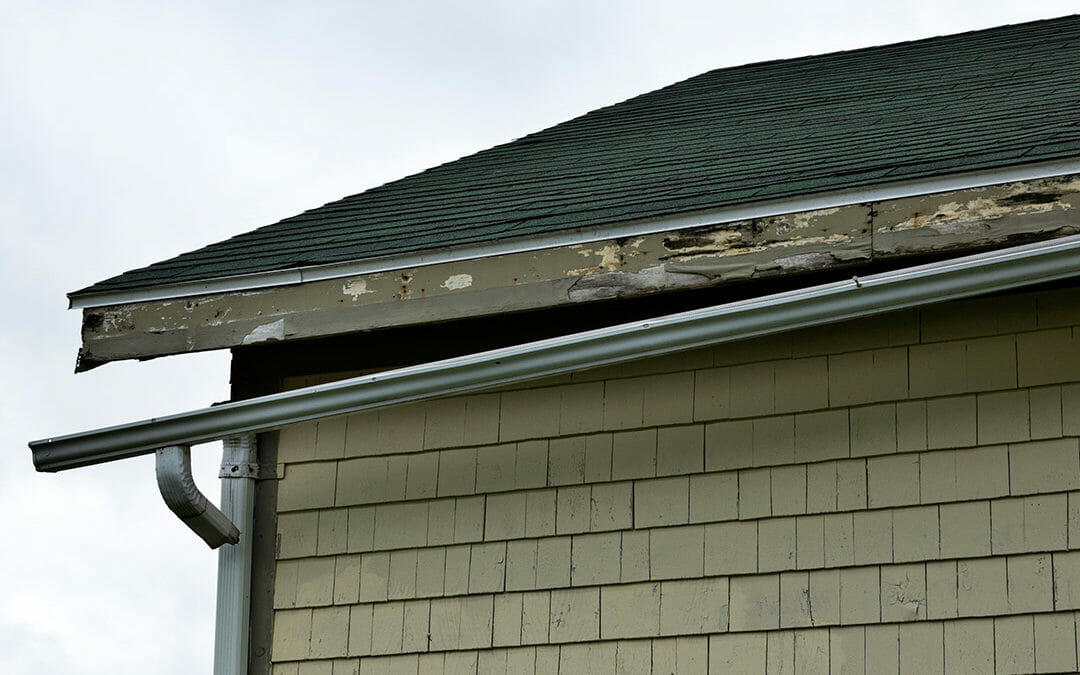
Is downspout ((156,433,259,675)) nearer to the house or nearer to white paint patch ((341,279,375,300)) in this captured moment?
the house

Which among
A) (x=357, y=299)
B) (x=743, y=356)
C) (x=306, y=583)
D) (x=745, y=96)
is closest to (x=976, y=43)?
(x=745, y=96)

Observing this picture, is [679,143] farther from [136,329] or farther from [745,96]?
[136,329]

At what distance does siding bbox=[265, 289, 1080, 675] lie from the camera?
160 inches

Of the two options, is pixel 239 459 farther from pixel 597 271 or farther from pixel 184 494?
pixel 597 271

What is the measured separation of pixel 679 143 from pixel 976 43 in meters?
2.09

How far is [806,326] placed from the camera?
422cm

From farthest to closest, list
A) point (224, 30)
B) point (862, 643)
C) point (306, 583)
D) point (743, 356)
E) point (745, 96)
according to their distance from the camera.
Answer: point (224, 30), point (745, 96), point (306, 583), point (743, 356), point (862, 643)

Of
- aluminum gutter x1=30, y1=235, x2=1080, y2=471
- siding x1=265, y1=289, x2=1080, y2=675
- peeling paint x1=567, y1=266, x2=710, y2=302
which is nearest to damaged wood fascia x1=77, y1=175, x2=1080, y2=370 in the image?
peeling paint x1=567, y1=266, x2=710, y2=302

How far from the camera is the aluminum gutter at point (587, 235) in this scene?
13.6ft

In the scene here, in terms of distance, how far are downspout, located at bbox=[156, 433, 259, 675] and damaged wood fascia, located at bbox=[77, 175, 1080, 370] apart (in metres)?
0.39

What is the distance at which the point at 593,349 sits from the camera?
4.40 metres

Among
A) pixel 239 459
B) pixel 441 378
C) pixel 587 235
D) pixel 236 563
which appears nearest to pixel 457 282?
pixel 441 378

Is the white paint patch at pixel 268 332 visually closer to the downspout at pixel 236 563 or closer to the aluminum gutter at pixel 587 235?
the aluminum gutter at pixel 587 235

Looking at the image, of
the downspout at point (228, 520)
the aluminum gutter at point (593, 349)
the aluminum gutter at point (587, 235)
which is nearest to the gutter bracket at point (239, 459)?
the downspout at point (228, 520)
